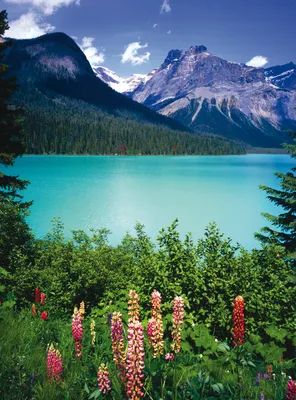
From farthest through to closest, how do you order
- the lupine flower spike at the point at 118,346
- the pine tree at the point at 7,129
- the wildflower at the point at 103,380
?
1. the pine tree at the point at 7,129
2. the lupine flower spike at the point at 118,346
3. the wildflower at the point at 103,380

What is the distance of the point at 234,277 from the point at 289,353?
1930 millimetres

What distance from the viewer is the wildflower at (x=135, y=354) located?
285 cm

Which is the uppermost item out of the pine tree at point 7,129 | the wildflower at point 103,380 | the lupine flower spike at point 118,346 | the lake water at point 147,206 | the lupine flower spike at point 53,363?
the pine tree at point 7,129

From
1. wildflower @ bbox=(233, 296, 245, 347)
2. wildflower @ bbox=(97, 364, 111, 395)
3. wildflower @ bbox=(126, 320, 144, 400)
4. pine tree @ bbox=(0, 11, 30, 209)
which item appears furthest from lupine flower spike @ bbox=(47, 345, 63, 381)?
pine tree @ bbox=(0, 11, 30, 209)

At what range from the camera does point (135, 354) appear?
2.94 metres

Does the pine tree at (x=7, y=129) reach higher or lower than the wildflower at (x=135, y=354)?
higher

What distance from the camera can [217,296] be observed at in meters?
7.12

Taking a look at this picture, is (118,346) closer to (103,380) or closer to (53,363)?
(103,380)

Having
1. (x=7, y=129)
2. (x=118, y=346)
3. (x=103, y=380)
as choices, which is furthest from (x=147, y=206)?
(x=103, y=380)

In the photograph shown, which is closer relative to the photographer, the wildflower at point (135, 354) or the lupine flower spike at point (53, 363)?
the wildflower at point (135, 354)

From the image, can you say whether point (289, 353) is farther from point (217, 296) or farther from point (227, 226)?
point (227, 226)

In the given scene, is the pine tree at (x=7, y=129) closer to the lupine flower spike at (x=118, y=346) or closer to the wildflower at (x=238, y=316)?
the lupine flower spike at (x=118, y=346)

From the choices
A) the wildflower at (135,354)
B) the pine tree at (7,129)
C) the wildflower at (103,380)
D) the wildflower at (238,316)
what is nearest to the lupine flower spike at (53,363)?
the wildflower at (103,380)

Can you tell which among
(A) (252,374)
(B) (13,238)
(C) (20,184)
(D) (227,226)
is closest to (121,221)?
(D) (227,226)
